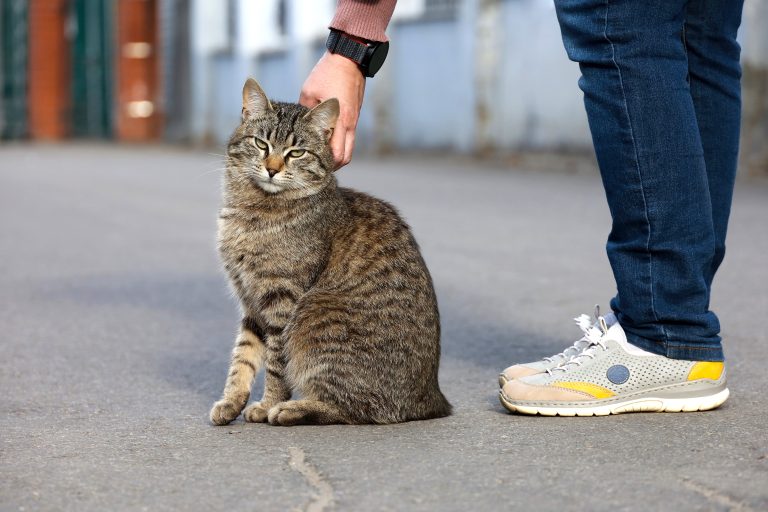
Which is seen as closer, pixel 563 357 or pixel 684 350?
pixel 684 350

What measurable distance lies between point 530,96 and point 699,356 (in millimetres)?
10882

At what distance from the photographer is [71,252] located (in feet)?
24.0

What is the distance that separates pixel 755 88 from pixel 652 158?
7.99 meters

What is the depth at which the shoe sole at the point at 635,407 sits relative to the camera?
10.7 feet

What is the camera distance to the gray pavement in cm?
256

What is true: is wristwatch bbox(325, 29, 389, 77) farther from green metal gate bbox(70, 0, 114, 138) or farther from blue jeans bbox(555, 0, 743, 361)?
green metal gate bbox(70, 0, 114, 138)

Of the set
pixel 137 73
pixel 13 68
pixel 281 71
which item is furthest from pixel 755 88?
pixel 13 68

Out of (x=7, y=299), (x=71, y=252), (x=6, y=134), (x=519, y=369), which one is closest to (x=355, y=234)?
(x=519, y=369)

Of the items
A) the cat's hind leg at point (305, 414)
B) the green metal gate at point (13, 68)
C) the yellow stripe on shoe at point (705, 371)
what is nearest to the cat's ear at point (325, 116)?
the cat's hind leg at point (305, 414)

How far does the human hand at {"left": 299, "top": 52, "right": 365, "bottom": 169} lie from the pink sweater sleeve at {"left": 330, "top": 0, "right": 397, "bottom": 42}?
8 cm

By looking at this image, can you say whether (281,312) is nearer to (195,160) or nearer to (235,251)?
(235,251)

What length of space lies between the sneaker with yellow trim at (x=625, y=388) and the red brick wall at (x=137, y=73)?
2420cm

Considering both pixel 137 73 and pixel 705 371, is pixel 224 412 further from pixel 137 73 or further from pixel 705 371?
pixel 137 73

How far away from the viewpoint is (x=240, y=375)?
346 centimetres
